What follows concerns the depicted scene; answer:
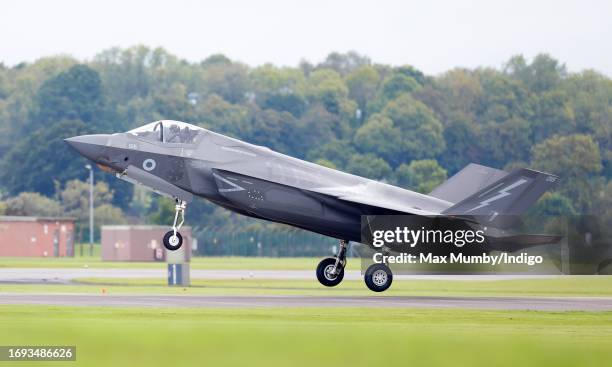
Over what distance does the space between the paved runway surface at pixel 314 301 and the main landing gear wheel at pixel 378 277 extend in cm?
133

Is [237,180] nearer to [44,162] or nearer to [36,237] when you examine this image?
[36,237]

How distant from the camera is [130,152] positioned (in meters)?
34.3

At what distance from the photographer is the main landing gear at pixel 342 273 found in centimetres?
3431

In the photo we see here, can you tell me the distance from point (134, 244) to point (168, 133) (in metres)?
41.3

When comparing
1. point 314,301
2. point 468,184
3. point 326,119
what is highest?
point 326,119

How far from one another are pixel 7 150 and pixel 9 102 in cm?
1173

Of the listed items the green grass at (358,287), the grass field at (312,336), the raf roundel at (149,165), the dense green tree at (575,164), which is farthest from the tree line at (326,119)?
the grass field at (312,336)

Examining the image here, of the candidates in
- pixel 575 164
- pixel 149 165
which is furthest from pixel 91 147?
pixel 575 164

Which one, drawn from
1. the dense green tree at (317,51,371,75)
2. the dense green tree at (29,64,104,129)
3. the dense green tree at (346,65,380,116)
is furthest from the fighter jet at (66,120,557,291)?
the dense green tree at (317,51,371,75)

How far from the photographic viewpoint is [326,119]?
143 m

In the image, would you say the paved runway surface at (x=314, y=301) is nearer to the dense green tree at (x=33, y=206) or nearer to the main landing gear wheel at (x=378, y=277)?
the main landing gear wheel at (x=378, y=277)

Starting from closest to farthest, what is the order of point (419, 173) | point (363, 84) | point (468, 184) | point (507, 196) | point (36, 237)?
point (507, 196)
point (468, 184)
point (36, 237)
point (419, 173)
point (363, 84)

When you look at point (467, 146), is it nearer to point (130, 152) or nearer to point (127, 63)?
point (127, 63)

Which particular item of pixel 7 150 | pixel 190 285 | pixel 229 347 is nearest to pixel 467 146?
pixel 7 150
